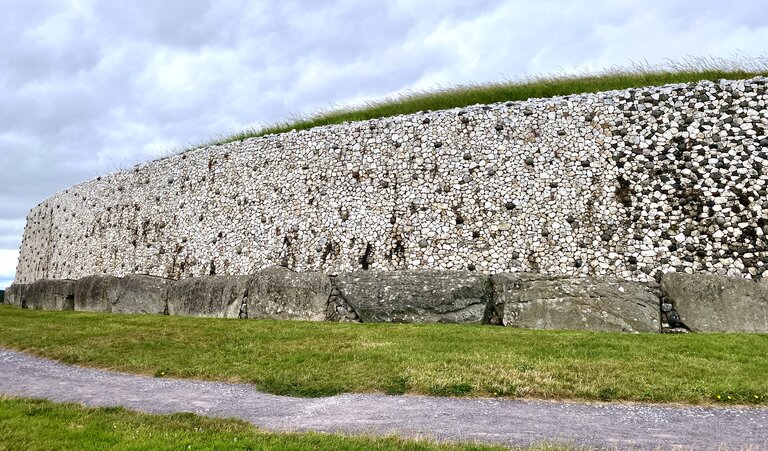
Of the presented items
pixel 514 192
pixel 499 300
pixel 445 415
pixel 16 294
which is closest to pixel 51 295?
pixel 16 294

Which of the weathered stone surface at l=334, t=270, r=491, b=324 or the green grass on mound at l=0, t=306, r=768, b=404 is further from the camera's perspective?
the weathered stone surface at l=334, t=270, r=491, b=324

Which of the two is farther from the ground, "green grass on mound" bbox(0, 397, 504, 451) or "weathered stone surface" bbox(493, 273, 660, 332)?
"weathered stone surface" bbox(493, 273, 660, 332)

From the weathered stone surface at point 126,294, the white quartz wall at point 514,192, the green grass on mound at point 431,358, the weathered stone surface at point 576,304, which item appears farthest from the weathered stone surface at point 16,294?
the weathered stone surface at point 576,304

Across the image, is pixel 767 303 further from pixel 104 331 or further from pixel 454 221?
pixel 104 331

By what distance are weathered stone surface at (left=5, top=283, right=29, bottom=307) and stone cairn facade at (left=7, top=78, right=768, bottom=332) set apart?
49.5 feet

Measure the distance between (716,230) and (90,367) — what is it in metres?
18.2

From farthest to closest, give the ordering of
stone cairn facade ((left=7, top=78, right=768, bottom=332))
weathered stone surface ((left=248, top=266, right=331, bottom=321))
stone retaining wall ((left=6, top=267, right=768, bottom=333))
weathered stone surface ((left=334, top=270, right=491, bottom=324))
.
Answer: weathered stone surface ((left=248, top=266, right=331, bottom=321)) → stone cairn facade ((left=7, top=78, right=768, bottom=332)) → weathered stone surface ((left=334, top=270, right=491, bottom=324)) → stone retaining wall ((left=6, top=267, right=768, bottom=333))

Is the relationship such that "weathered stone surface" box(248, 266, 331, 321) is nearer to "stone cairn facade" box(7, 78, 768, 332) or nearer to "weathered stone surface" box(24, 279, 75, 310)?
"stone cairn facade" box(7, 78, 768, 332)

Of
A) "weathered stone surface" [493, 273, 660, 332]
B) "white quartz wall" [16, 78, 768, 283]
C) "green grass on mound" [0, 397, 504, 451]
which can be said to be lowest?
"green grass on mound" [0, 397, 504, 451]

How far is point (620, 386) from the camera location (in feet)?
34.4

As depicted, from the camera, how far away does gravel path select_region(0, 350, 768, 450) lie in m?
7.87

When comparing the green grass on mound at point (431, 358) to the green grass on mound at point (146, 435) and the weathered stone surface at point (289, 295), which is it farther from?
the green grass on mound at point (146, 435)

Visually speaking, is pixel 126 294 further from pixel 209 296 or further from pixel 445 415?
pixel 445 415

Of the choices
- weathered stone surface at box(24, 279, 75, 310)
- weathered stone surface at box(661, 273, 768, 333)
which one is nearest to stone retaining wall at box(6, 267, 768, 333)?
weathered stone surface at box(661, 273, 768, 333)
